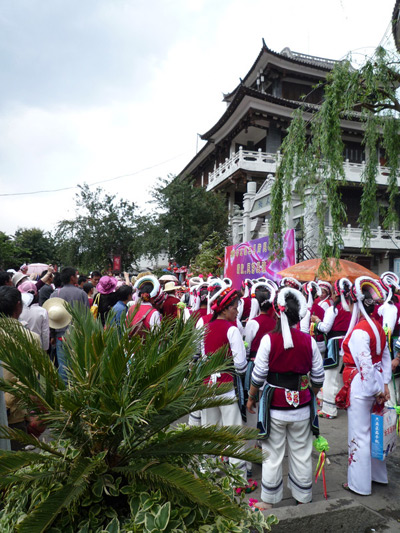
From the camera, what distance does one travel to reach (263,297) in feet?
15.8

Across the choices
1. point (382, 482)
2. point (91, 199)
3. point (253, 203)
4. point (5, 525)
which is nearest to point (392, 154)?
point (382, 482)

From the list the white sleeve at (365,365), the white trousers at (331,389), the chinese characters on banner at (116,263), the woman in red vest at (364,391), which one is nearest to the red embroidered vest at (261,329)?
the woman in red vest at (364,391)

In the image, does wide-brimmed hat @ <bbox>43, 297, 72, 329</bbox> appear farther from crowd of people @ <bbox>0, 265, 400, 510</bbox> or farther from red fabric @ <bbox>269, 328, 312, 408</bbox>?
red fabric @ <bbox>269, 328, 312, 408</bbox>

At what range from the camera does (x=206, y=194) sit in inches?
743

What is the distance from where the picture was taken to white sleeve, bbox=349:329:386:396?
10.8 feet

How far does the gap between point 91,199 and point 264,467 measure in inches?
814

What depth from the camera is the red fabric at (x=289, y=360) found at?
3043 millimetres

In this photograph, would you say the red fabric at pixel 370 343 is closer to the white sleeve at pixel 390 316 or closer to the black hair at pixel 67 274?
the white sleeve at pixel 390 316

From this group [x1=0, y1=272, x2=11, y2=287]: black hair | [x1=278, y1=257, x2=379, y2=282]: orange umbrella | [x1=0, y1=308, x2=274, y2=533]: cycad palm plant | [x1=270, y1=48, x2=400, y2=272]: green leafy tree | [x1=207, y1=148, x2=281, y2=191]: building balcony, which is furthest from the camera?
[x1=207, y1=148, x2=281, y2=191]: building balcony

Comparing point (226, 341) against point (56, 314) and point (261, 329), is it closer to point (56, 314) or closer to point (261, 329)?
point (261, 329)

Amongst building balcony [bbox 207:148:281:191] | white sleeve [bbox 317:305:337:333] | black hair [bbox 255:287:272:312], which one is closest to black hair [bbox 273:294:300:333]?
black hair [bbox 255:287:272:312]

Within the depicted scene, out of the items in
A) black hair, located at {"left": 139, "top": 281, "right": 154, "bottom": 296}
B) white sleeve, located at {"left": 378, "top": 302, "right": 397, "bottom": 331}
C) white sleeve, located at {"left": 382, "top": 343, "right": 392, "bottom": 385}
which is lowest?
white sleeve, located at {"left": 382, "top": 343, "right": 392, "bottom": 385}

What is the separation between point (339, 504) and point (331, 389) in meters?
3.37

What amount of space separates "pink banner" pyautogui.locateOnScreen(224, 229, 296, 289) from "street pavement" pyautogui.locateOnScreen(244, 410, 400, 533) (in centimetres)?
404
